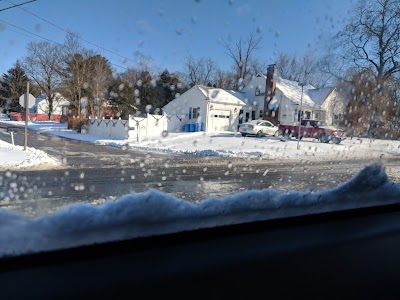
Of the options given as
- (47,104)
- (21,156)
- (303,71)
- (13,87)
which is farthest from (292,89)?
(21,156)

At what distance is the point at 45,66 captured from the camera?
182cm

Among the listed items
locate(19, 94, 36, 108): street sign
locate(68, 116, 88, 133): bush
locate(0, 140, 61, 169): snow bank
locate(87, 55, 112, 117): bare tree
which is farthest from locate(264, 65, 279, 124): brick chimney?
locate(0, 140, 61, 169): snow bank

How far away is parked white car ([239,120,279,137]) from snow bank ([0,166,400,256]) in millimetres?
1002

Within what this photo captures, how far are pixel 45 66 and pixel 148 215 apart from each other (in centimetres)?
103

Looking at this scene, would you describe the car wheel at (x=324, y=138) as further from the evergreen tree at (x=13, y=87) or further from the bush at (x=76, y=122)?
the evergreen tree at (x=13, y=87)

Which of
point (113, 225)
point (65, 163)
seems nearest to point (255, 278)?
point (113, 225)

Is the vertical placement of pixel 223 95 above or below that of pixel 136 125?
above

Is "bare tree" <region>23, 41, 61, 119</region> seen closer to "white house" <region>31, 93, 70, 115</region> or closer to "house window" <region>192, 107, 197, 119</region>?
"white house" <region>31, 93, 70, 115</region>

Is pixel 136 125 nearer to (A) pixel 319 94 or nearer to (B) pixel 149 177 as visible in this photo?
(B) pixel 149 177

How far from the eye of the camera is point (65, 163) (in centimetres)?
324

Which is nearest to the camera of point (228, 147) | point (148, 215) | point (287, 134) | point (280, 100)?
point (148, 215)

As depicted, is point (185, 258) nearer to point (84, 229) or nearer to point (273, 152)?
point (84, 229)

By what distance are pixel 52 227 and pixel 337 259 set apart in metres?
1.31

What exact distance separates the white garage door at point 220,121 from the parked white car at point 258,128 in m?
0.17
